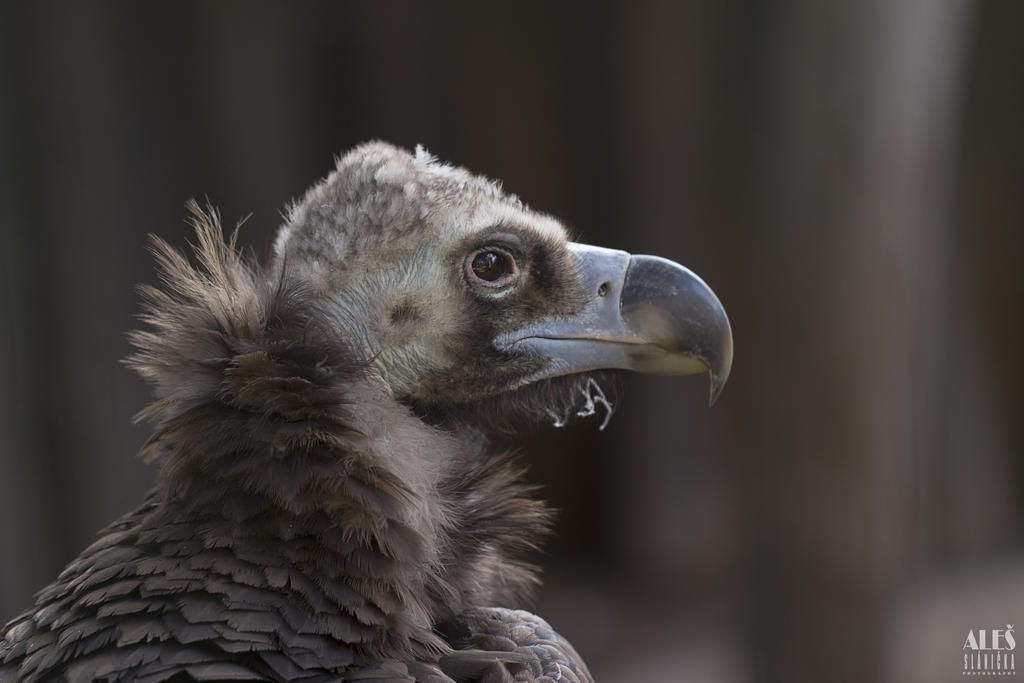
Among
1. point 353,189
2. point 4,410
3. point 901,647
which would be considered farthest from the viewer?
point 4,410

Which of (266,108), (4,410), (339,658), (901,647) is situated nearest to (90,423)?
(4,410)

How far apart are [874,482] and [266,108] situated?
3.74 m

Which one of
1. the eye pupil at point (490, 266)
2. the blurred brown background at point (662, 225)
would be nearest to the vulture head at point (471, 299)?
the eye pupil at point (490, 266)

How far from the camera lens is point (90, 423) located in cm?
473

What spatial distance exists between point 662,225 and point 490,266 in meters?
3.69

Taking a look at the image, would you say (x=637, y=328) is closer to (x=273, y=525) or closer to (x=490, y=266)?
(x=490, y=266)

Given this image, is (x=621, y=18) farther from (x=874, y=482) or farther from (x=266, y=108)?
(x=874, y=482)

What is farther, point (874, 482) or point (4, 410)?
point (4, 410)

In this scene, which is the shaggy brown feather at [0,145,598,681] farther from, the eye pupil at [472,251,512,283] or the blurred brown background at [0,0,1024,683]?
the blurred brown background at [0,0,1024,683]

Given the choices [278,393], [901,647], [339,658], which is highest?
[278,393]

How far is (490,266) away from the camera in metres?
1.96

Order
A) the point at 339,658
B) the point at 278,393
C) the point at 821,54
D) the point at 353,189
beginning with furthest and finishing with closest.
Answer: the point at 821,54 < the point at 353,189 < the point at 278,393 < the point at 339,658

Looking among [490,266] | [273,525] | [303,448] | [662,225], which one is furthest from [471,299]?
[662,225]

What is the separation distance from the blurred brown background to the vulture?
84.8 inches
